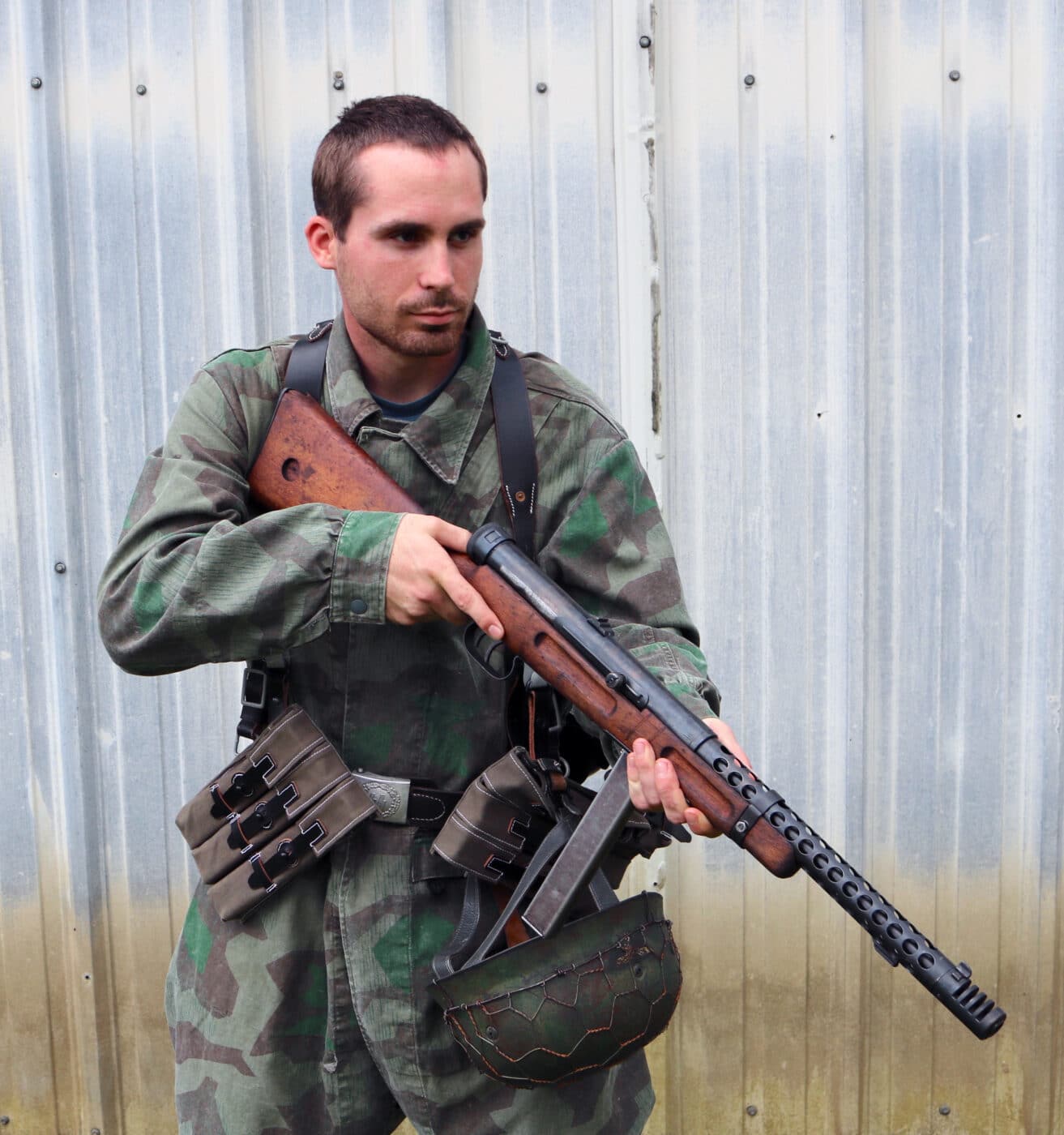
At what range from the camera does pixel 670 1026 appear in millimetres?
2857

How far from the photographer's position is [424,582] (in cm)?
156

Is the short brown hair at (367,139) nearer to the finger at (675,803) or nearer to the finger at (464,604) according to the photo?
the finger at (464,604)

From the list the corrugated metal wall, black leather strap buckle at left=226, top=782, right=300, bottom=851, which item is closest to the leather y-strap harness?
black leather strap buckle at left=226, top=782, right=300, bottom=851

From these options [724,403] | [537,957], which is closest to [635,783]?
→ [537,957]

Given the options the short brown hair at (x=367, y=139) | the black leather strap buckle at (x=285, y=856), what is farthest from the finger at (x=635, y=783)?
the short brown hair at (x=367, y=139)

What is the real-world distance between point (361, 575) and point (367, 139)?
63cm

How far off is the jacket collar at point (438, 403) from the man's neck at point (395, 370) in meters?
0.02

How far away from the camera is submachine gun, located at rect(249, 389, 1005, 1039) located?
1483mm

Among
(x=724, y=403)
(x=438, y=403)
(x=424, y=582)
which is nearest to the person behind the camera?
(x=424, y=582)

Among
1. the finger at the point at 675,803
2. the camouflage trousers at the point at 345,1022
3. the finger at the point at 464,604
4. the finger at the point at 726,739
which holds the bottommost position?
the camouflage trousers at the point at 345,1022

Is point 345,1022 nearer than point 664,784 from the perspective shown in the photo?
No

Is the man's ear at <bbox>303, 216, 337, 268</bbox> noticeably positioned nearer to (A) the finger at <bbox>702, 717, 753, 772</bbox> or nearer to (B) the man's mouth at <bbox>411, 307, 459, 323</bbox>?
(B) the man's mouth at <bbox>411, 307, 459, 323</bbox>

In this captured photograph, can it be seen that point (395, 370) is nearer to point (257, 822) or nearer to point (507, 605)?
point (507, 605)

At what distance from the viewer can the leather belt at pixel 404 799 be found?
5.78 feet
